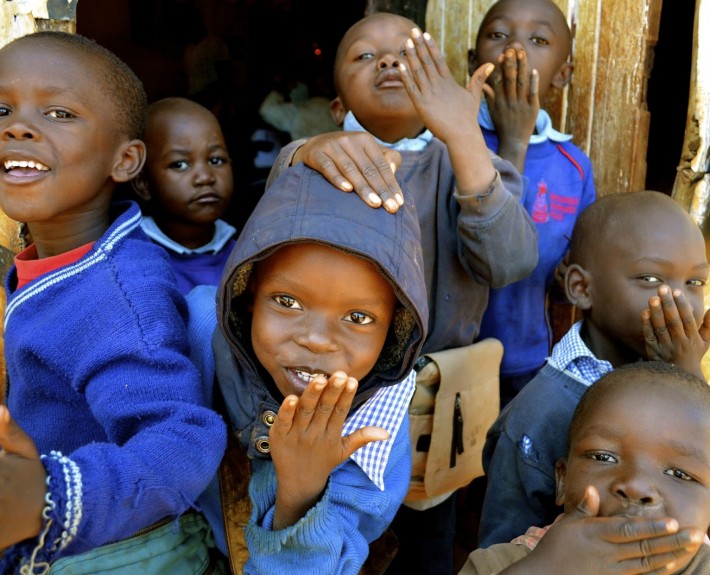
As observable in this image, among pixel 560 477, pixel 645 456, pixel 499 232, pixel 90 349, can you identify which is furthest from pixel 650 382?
pixel 90 349

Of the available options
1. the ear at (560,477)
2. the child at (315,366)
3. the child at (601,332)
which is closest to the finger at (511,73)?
the child at (601,332)

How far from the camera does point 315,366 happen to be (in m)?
1.52

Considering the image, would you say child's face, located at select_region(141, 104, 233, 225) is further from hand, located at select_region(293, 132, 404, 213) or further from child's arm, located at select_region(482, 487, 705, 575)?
child's arm, located at select_region(482, 487, 705, 575)

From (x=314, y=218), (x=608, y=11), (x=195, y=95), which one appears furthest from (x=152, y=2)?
(x=314, y=218)

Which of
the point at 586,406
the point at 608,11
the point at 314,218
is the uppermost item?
the point at 608,11

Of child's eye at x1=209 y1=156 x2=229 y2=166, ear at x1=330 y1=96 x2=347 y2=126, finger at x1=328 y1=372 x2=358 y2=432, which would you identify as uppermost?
ear at x1=330 y1=96 x2=347 y2=126

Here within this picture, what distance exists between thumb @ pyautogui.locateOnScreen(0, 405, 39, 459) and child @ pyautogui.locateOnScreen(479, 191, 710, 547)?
1167mm

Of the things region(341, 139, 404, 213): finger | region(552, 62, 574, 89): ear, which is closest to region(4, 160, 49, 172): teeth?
region(341, 139, 404, 213): finger

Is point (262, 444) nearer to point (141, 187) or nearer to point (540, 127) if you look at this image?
point (141, 187)

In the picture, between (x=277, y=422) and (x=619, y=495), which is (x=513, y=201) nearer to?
(x=619, y=495)

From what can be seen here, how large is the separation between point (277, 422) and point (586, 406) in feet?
2.42

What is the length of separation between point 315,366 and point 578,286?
91cm

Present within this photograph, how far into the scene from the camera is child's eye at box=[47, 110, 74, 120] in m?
1.67

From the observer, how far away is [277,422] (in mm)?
1363
